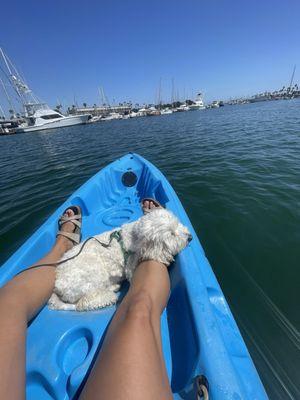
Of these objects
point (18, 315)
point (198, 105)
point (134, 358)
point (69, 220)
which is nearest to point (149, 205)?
point (69, 220)

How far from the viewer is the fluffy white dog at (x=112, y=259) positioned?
6.47 feet

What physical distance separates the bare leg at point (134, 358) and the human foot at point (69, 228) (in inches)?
59.0

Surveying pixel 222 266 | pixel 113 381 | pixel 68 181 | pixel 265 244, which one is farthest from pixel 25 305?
pixel 68 181

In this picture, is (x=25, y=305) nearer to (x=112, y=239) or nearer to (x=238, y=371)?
(x=112, y=239)

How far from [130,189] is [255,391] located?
4.16 m

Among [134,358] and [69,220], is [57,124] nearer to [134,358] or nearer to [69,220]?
[69,220]

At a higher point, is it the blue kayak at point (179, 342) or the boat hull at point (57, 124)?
the blue kayak at point (179, 342)

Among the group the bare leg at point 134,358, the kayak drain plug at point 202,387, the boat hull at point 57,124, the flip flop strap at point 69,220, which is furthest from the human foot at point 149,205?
the boat hull at point 57,124

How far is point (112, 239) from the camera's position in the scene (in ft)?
7.52

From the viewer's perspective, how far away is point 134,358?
1182 millimetres

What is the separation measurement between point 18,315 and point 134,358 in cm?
99

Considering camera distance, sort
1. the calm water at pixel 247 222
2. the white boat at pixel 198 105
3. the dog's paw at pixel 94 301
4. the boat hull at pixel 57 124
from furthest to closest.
→ 1. the white boat at pixel 198 105
2. the boat hull at pixel 57 124
3. the calm water at pixel 247 222
4. the dog's paw at pixel 94 301

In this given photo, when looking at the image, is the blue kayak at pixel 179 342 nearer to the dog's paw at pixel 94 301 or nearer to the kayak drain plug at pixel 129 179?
the dog's paw at pixel 94 301

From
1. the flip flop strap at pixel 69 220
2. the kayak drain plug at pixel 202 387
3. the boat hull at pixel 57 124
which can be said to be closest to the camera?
the kayak drain plug at pixel 202 387
